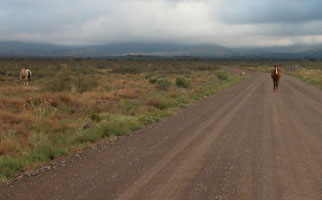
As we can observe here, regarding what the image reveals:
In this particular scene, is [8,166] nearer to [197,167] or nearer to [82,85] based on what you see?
[197,167]

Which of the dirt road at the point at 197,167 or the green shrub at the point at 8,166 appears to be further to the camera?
the green shrub at the point at 8,166

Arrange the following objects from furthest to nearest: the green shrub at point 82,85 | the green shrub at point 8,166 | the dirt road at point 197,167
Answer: the green shrub at point 82,85
the green shrub at point 8,166
the dirt road at point 197,167

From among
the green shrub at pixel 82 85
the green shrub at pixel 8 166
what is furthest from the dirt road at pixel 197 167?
the green shrub at pixel 82 85

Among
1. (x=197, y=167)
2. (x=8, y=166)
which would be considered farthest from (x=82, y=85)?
(x=197, y=167)

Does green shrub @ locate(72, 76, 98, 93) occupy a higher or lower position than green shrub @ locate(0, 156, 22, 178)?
higher

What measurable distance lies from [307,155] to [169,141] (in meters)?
3.40

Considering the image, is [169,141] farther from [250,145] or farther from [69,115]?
[69,115]

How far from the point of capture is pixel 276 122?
11516mm

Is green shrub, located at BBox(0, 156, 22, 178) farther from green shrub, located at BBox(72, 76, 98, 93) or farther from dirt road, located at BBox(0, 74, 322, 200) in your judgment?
green shrub, located at BBox(72, 76, 98, 93)

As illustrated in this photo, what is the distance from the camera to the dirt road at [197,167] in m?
5.27

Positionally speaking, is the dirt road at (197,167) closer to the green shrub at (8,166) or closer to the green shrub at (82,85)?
the green shrub at (8,166)

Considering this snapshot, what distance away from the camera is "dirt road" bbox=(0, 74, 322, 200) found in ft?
17.3

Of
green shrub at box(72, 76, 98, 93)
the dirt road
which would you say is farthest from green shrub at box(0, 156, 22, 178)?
green shrub at box(72, 76, 98, 93)

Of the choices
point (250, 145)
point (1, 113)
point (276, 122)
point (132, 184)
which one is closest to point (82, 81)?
point (1, 113)
